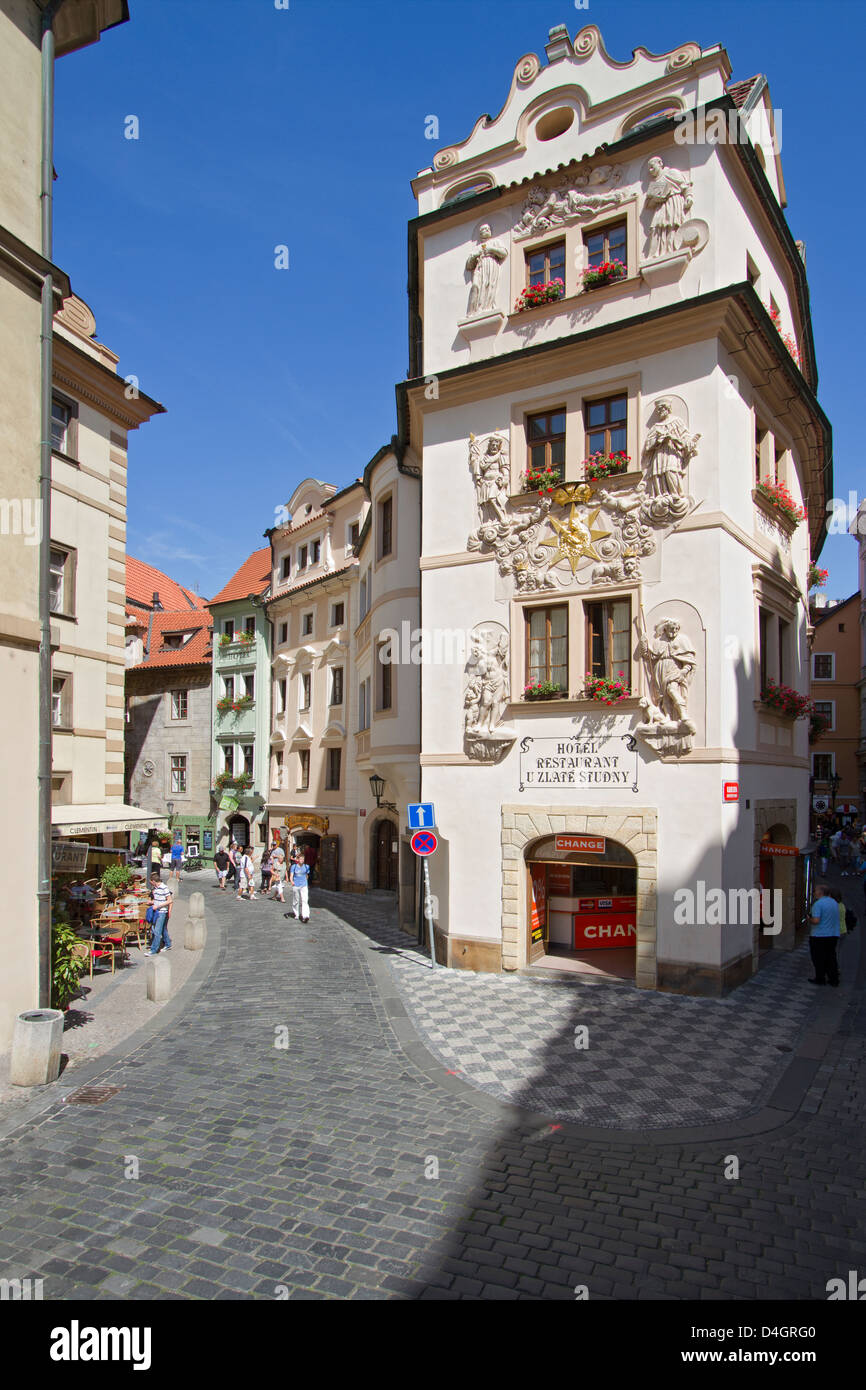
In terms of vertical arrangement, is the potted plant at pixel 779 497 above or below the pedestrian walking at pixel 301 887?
above

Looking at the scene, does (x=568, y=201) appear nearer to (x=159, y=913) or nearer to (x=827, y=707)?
(x=159, y=913)

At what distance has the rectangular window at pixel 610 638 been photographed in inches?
544

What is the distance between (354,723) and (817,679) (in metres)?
44.3

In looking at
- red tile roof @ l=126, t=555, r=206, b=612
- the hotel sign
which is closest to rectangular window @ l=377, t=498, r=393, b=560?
the hotel sign

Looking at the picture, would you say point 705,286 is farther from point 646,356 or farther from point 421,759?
point 421,759

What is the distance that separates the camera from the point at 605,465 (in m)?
13.9

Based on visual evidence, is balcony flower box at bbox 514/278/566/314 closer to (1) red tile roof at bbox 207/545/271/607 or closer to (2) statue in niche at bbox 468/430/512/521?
(2) statue in niche at bbox 468/430/512/521

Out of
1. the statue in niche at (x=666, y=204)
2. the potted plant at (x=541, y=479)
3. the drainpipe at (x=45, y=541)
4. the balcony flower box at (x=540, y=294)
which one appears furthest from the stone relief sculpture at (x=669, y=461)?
the drainpipe at (x=45, y=541)

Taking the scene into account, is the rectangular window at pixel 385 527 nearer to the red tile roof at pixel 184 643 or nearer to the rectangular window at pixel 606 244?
the rectangular window at pixel 606 244

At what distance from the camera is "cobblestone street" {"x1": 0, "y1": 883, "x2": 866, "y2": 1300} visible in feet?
17.6

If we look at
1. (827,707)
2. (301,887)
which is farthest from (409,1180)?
(827,707)

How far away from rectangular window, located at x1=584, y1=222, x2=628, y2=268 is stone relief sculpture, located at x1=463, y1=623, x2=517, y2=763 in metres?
7.08

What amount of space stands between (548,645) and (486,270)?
25.4 ft

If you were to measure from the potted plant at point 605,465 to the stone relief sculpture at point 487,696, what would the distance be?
3252 millimetres
